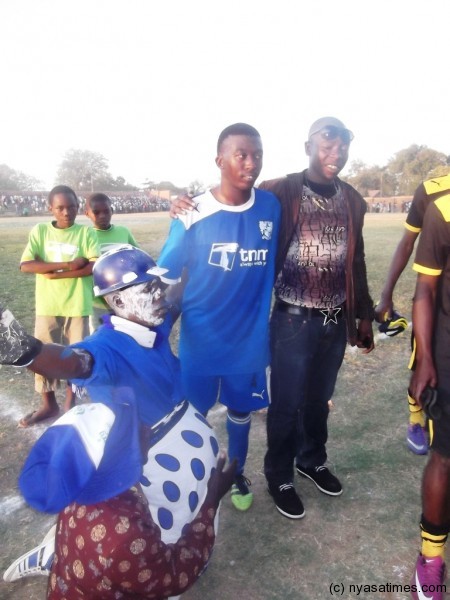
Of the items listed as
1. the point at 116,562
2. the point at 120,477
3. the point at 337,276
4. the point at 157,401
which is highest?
the point at 337,276

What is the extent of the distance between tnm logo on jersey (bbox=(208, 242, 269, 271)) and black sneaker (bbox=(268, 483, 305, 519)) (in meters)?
1.66

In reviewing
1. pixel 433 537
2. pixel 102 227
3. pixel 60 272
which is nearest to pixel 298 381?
pixel 433 537

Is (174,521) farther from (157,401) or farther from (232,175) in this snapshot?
(232,175)

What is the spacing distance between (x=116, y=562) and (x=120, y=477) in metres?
0.34

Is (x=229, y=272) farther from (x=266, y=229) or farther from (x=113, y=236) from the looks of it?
(x=113, y=236)

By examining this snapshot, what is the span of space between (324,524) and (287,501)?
0.29 meters

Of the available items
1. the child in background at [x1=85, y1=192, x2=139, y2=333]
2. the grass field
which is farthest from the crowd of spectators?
the grass field

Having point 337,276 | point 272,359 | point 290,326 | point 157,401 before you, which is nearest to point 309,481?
point 272,359

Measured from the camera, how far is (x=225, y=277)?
2.98 metres

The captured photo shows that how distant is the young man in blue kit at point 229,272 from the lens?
293cm

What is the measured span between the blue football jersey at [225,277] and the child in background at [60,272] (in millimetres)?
2037

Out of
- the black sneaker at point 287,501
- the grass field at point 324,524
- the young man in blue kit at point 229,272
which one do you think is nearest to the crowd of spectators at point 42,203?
the grass field at point 324,524

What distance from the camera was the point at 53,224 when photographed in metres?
4.94

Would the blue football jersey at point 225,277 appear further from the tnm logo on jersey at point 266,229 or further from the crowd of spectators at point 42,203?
the crowd of spectators at point 42,203
